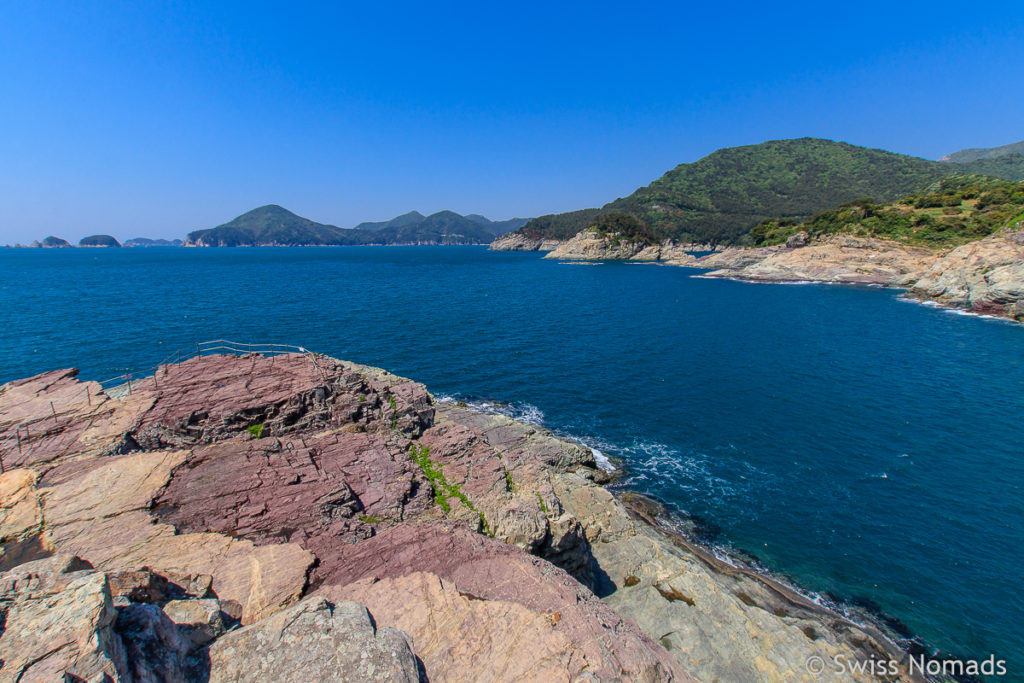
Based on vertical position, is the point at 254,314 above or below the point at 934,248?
below

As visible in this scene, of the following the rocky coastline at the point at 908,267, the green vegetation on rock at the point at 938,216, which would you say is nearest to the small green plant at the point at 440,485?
the rocky coastline at the point at 908,267

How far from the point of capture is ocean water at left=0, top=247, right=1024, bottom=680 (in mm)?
22094

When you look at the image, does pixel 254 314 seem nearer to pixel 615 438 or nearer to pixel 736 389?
pixel 615 438

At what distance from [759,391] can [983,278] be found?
76885 mm

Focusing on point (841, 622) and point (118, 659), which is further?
point (841, 622)

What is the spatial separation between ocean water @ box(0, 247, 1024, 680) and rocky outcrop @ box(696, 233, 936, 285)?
2701 cm

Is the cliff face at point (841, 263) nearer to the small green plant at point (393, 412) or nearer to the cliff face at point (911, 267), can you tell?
the cliff face at point (911, 267)

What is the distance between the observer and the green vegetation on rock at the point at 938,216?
10656 cm

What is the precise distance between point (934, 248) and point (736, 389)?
118759 millimetres

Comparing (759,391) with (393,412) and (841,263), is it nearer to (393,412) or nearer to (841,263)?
(393,412)

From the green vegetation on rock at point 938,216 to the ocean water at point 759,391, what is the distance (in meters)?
39.6

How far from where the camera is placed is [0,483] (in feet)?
53.7

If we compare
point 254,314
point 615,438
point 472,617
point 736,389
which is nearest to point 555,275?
point 254,314

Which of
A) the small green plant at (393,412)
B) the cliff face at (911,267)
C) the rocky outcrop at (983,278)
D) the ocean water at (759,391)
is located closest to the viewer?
the ocean water at (759,391)
